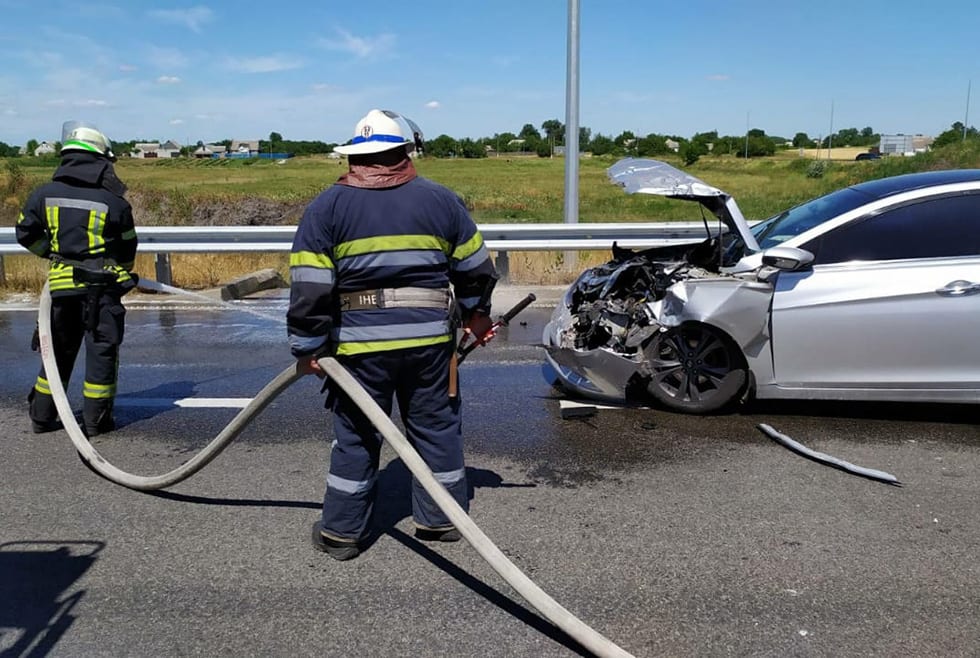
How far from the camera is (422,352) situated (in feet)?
11.7

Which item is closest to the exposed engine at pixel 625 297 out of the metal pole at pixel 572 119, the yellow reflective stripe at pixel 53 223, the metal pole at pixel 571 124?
the yellow reflective stripe at pixel 53 223

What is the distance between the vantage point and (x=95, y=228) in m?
5.13

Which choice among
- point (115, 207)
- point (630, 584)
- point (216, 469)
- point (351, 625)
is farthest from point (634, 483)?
point (115, 207)

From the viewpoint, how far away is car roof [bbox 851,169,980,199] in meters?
5.38

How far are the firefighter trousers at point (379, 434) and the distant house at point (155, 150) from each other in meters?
101

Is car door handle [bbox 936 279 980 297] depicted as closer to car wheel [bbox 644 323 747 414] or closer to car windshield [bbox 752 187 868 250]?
car windshield [bbox 752 187 868 250]

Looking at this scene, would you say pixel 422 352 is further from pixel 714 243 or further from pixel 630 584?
pixel 714 243

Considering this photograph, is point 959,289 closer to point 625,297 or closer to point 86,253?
point 625,297

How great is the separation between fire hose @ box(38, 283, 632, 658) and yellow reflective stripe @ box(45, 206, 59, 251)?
879mm

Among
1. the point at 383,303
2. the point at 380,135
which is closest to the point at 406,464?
the point at 383,303

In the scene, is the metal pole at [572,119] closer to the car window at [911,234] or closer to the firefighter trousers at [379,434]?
the car window at [911,234]

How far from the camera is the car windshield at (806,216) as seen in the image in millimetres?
5457

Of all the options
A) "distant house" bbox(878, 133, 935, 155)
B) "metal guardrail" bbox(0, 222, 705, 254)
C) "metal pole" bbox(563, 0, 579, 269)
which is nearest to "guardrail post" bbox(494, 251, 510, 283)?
"metal guardrail" bbox(0, 222, 705, 254)

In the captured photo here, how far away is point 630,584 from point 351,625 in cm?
112
